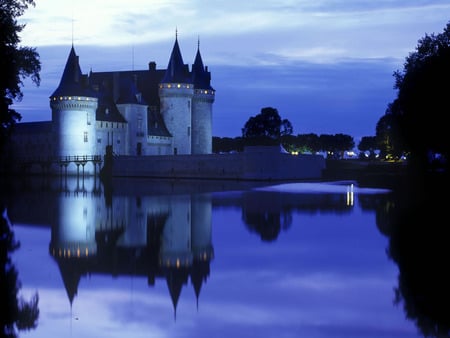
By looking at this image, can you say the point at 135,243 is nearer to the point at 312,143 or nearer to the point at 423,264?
the point at 423,264

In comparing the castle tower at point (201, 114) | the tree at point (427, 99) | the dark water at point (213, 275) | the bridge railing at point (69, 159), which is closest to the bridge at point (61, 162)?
the bridge railing at point (69, 159)

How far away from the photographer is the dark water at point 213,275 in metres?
8.70

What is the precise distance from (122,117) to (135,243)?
56.6 m

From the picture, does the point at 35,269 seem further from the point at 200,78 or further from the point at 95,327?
the point at 200,78

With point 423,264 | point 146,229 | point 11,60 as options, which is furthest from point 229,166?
point 423,264

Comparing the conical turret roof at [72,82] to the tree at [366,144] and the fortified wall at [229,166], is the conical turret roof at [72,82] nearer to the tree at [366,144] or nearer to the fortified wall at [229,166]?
the fortified wall at [229,166]

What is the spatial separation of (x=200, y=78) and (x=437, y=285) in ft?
220

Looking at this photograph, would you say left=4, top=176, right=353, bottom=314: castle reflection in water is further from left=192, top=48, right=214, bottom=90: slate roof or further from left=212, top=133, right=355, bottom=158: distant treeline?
left=212, top=133, right=355, bottom=158: distant treeline

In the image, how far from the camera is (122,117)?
71312 millimetres

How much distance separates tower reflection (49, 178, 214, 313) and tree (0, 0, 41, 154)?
4.60m

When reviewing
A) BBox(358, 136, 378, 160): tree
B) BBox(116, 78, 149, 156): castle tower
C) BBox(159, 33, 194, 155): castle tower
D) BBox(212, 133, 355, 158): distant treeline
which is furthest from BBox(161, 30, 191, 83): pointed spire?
BBox(358, 136, 378, 160): tree

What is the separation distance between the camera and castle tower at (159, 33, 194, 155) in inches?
2857

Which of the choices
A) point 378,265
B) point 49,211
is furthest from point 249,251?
point 49,211

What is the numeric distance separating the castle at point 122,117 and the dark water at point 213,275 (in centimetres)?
4517
